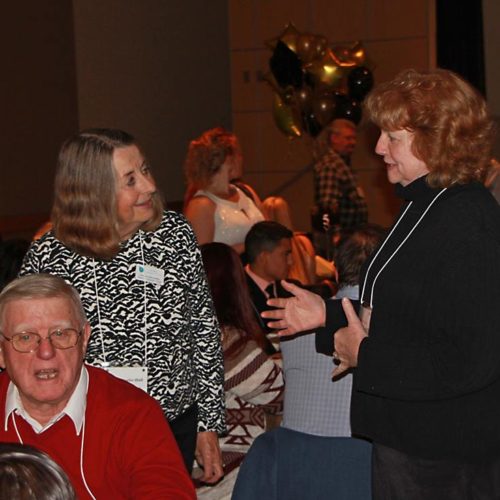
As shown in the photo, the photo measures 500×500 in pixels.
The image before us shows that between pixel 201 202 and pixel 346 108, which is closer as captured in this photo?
pixel 201 202

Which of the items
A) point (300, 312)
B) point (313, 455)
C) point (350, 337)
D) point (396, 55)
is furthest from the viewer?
point (396, 55)

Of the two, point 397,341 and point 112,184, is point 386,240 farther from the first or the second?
point 112,184

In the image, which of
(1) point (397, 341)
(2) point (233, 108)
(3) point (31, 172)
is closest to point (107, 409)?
(1) point (397, 341)

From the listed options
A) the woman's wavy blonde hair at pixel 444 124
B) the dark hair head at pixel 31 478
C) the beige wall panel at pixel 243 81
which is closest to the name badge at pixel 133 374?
the woman's wavy blonde hair at pixel 444 124

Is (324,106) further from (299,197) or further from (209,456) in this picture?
(209,456)

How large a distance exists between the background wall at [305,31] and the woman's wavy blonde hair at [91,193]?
7.92 meters

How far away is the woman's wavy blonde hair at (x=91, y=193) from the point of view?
2.29m

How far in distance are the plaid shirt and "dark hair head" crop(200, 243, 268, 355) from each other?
11.9 feet

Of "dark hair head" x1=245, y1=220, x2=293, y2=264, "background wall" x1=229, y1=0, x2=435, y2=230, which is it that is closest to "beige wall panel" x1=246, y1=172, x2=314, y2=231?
"background wall" x1=229, y1=0, x2=435, y2=230

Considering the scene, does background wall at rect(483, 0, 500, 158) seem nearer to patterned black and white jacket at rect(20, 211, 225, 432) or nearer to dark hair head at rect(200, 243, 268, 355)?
A: dark hair head at rect(200, 243, 268, 355)

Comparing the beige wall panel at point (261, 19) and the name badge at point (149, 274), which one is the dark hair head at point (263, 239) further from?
the beige wall panel at point (261, 19)

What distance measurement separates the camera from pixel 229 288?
3.08 m

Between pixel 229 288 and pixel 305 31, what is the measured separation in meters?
8.22

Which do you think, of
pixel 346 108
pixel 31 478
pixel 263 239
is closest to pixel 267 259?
pixel 263 239
